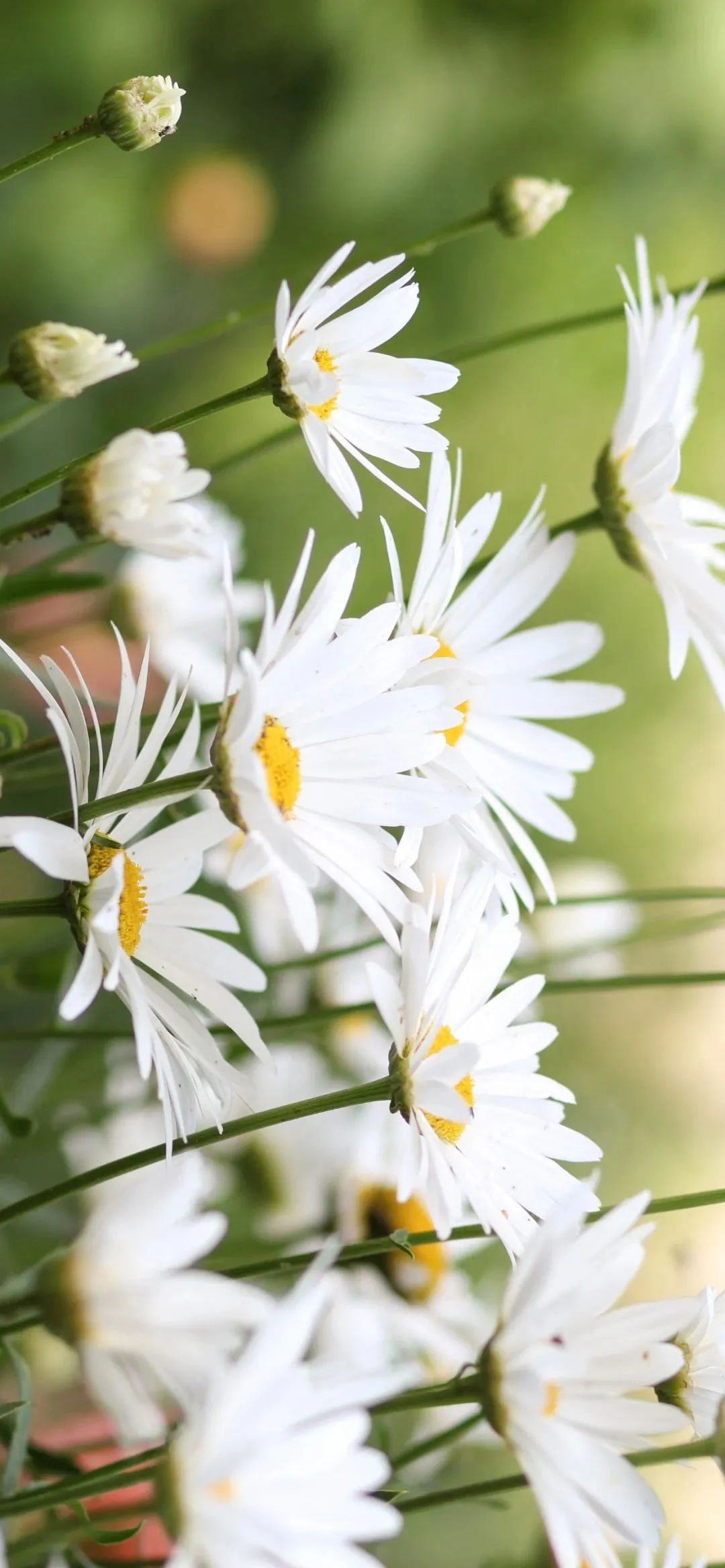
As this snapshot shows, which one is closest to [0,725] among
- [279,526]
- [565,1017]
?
[279,526]

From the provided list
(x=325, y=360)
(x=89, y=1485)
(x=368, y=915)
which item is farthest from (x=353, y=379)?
(x=89, y=1485)

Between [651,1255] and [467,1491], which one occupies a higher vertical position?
[467,1491]

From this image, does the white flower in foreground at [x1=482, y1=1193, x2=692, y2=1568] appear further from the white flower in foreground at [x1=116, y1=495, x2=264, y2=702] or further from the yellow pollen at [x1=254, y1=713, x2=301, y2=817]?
the white flower in foreground at [x1=116, y1=495, x2=264, y2=702]

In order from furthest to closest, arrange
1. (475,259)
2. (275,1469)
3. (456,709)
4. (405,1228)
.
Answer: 1. (475,259)
2. (405,1228)
3. (456,709)
4. (275,1469)

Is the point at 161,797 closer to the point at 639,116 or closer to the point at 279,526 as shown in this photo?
the point at 279,526

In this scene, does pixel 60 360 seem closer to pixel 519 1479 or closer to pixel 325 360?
pixel 325 360

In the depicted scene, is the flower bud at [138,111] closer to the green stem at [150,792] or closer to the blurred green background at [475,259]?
the green stem at [150,792]
